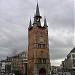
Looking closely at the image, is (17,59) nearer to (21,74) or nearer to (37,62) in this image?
(21,74)

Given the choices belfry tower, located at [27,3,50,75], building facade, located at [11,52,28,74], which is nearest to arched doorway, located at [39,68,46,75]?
belfry tower, located at [27,3,50,75]

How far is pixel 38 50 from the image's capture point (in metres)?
64.8

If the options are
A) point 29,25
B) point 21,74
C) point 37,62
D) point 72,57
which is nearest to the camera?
point 37,62

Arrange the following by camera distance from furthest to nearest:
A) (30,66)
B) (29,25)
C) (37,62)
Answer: (29,25) → (30,66) → (37,62)

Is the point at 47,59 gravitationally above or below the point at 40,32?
below

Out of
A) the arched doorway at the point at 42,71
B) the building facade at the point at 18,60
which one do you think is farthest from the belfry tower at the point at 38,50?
the building facade at the point at 18,60

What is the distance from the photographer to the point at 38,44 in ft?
214

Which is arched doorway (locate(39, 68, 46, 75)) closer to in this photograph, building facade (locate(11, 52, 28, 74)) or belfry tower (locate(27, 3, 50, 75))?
belfry tower (locate(27, 3, 50, 75))

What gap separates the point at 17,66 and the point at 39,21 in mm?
50682

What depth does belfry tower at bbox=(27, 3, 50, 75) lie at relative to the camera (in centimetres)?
6381

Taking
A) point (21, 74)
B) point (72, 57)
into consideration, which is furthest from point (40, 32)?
point (72, 57)

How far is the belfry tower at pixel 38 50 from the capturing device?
63.8 metres

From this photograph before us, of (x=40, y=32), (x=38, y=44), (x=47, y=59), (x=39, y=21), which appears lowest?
(x=47, y=59)

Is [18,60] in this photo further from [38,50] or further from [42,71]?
[38,50]
